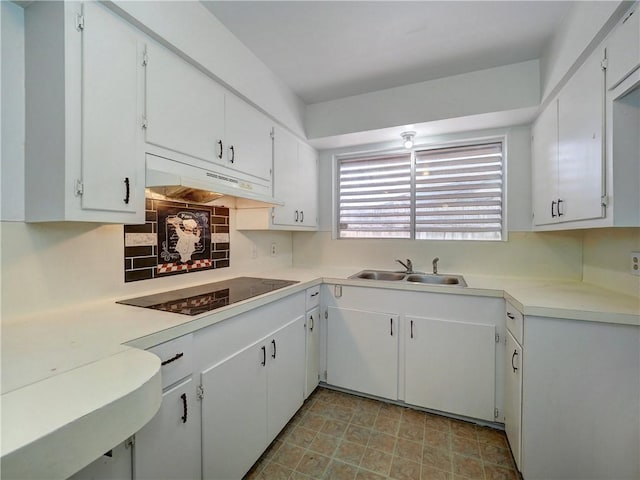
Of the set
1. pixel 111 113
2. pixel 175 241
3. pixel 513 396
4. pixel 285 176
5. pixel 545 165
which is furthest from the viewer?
pixel 285 176

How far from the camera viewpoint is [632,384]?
128 cm

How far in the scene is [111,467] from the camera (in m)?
0.87

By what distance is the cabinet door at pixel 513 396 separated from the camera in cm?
153

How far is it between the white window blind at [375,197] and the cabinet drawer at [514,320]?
1.09 meters

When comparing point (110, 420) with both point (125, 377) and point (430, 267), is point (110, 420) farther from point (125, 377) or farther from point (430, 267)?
point (430, 267)

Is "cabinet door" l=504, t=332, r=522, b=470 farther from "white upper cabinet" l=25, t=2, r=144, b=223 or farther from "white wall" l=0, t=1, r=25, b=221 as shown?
"white wall" l=0, t=1, r=25, b=221

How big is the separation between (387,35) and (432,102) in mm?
682

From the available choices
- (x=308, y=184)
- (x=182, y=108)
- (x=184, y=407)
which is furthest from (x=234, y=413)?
(x=308, y=184)

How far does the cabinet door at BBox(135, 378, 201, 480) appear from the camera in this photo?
980 millimetres

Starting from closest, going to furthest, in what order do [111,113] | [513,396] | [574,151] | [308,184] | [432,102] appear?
[111,113]
[574,151]
[513,396]
[432,102]
[308,184]

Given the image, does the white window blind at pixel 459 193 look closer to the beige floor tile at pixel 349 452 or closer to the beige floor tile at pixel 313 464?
the beige floor tile at pixel 349 452

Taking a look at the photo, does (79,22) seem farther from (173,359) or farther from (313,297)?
(313,297)

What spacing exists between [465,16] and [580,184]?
1.10 m

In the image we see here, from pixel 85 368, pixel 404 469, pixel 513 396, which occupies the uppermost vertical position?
pixel 85 368
